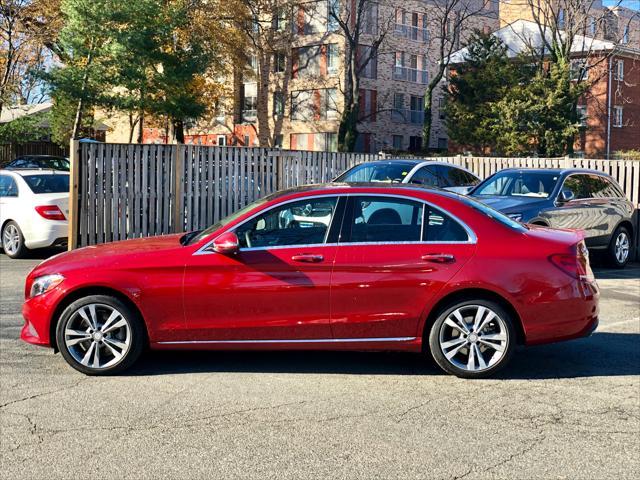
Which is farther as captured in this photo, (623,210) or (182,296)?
(623,210)

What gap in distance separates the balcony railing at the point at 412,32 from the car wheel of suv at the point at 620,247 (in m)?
45.3

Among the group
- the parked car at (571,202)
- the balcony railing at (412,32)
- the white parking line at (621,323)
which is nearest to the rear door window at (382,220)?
the white parking line at (621,323)

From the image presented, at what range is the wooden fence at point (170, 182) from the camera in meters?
14.2

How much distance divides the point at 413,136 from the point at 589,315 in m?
54.5

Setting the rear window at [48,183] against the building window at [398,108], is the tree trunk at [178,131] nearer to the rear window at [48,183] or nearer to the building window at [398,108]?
the building window at [398,108]

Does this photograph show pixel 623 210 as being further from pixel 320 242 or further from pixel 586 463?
pixel 586 463

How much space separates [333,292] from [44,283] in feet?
7.80

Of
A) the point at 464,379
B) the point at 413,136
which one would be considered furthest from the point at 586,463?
the point at 413,136

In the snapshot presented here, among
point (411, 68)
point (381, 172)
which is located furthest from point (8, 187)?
point (411, 68)

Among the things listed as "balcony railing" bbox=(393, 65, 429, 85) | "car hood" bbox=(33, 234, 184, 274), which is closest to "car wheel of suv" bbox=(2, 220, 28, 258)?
"car hood" bbox=(33, 234, 184, 274)

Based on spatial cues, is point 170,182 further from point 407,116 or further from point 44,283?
point 407,116

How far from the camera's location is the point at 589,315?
22.2 feet

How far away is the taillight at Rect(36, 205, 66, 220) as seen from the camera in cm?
1395

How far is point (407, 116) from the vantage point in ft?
196
